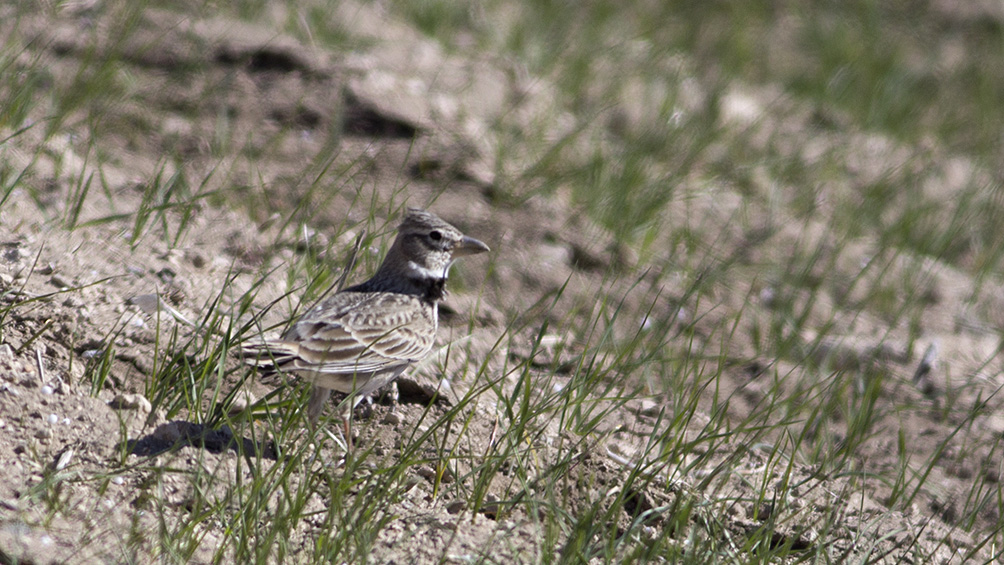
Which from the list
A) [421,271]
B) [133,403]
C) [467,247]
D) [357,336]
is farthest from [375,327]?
[133,403]

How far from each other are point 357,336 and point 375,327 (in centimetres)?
14

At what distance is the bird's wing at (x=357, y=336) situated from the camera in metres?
3.93

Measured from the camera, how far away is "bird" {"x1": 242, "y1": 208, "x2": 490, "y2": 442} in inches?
155

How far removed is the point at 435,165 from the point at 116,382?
9.47 ft

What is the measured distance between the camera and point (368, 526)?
11.5ft

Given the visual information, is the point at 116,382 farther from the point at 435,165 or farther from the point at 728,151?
the point at 728,151

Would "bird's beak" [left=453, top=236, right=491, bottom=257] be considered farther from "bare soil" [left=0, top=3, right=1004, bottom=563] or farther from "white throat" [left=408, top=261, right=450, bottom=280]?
"bare soil" [left=0, top=3, right=1004, bottom=563]

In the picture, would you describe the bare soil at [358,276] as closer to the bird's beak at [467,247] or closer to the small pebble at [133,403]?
the small pebble at [133,403]

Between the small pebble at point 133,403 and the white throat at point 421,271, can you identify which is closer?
the small pebble at point 133,403

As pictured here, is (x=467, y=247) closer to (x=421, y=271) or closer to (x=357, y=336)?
(x=421, y=271)

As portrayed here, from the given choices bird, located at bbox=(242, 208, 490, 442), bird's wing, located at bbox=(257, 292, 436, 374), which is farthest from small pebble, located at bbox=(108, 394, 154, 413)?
bird's wing, located at bbox=(257, 292, 436, 374)

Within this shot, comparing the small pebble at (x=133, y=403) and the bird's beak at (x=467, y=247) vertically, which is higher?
the bird's beak at (x=467, y=247)

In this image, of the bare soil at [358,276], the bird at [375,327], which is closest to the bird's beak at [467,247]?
the bird at [375,327]

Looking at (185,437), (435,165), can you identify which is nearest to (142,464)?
(185,437)
